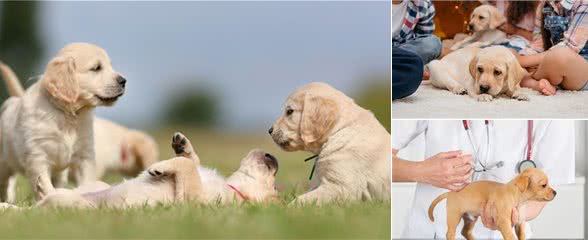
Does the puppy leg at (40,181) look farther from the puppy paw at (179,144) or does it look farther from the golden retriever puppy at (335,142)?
the golden retriever puppy at (335,142)

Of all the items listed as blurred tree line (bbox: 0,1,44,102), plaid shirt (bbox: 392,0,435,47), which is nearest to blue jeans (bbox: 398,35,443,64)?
plaid shirt (bbox: 392,0,435,47)

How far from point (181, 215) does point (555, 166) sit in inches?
66.0

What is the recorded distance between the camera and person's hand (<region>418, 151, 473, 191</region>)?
12.1 ft

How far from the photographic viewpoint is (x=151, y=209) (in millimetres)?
3283

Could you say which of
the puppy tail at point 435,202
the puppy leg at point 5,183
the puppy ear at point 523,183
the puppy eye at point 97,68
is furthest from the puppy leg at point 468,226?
the puppy leg at point 5,183

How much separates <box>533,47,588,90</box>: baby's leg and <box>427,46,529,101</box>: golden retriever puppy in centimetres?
12

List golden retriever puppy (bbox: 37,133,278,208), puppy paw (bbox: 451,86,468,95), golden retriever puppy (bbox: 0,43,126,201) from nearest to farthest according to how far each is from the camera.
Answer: golden retriever puppy (bbox: 37,133,278,208) < golden retriever puppy (bbox: 0,43,126,201) < puppy paw (bbox: 451,86,468,95)

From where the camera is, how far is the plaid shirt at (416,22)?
3795mm

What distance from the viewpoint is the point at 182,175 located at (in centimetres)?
338

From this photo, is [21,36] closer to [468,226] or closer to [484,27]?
[484,27]

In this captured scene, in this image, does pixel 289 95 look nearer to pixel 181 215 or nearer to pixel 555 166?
pixel 181 215

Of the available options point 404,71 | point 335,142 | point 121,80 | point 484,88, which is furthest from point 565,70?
point 121,80

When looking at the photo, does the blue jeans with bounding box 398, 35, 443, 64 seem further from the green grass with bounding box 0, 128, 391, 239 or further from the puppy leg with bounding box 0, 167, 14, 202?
the puppy leg with bounding box 0, 167, 14, 202

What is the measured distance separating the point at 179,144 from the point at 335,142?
2.21 feet
